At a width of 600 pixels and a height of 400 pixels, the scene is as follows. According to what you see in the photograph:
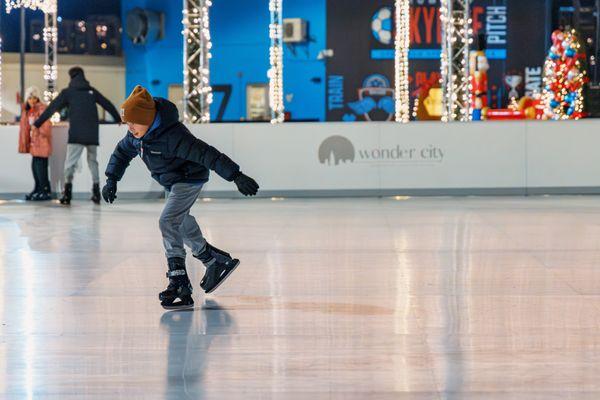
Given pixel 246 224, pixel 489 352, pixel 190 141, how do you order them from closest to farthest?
1. pixel 489 352
2. pixel 190 141
3. pixel 246 224

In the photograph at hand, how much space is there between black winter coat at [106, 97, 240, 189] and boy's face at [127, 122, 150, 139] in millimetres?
42

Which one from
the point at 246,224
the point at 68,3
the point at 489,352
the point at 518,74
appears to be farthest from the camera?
the point at 68,3

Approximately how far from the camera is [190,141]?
7684 mm

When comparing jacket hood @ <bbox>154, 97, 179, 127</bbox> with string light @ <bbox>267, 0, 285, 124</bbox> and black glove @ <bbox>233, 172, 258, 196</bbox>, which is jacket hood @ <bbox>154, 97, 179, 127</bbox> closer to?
black glove @ <bbox>233, 172, 258, 196</bbox>

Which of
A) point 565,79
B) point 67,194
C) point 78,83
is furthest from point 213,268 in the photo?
point 565,79

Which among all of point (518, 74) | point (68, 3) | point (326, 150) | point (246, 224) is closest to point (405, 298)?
point (246, 224)

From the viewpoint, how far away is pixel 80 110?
1827 cm

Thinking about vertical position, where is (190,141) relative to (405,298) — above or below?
above

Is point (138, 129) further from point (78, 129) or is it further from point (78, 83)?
point (78, 83)

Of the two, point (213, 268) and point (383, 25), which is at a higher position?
point (383, 25)

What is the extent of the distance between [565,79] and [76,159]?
11.2 meters

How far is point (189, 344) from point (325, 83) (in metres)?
26.9

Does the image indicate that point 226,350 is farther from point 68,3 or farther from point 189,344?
point 68,3

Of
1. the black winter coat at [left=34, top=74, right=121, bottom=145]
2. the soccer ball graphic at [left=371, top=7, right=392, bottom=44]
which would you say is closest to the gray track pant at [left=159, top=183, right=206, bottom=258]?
the black winter coat at [left=34, top=74, right=121, bottom=145]
